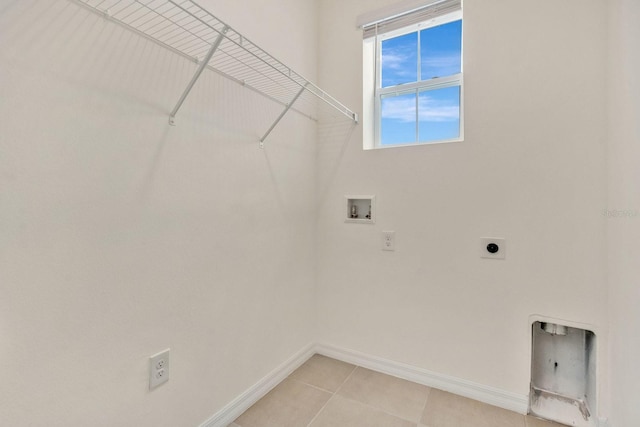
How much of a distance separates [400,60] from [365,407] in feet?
7.10

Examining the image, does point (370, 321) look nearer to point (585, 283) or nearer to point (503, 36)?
point (585, 283)

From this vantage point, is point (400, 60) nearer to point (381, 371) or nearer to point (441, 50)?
point (441, 50)

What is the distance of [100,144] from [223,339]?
99 cm

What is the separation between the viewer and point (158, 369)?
3.80 feet

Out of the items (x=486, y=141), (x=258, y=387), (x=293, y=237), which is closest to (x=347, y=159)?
(x=293, y=237)

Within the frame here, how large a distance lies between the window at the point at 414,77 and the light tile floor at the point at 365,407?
151 cm

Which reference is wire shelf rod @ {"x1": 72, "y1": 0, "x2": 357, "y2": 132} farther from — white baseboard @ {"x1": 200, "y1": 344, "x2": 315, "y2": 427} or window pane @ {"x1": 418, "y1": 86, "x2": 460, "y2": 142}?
white baseboard @ {"x1": 200, "y1": 344, "x2": 315, "y2": 427}

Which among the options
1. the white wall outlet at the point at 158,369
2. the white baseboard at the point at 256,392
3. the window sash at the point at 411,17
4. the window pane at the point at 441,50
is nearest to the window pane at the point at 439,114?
the window pane at the point at 441,50

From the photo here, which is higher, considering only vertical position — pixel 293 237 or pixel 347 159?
pixel 347 159

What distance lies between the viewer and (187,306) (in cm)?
126

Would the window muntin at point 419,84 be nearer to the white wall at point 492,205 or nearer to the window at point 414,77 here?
→ the window at point 414,77

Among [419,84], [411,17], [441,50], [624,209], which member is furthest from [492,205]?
[411,17]

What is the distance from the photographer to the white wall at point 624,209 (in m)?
1.11

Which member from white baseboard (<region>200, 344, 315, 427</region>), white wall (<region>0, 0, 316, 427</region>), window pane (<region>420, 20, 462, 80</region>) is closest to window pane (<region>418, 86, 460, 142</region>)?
window pane (<region>420, 20, 462, 80</region>)
